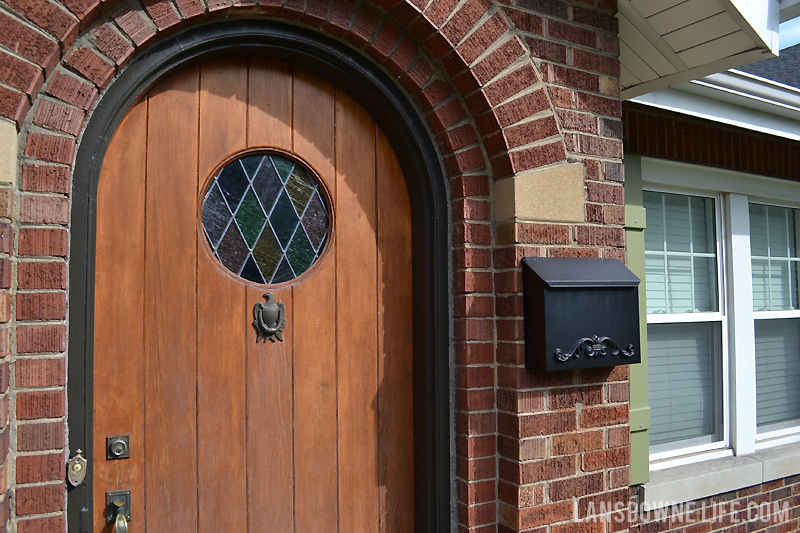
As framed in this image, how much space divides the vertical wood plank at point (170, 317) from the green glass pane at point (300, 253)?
1.14 ft

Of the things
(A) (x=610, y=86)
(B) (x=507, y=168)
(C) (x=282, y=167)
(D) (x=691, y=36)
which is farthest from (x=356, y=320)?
(D) (x=691, y=36)

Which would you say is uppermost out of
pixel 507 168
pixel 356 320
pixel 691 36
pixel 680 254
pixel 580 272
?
pixel 691 36

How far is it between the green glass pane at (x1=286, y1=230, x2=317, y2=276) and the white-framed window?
2166 millimetres

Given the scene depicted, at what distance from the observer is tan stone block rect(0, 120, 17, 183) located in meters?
1.65

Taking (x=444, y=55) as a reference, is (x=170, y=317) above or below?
below

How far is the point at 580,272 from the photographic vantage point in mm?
2373

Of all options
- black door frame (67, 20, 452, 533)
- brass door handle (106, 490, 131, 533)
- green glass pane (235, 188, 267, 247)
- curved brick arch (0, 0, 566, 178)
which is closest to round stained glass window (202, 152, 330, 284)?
green glass pane (235, 188, 267, 247)

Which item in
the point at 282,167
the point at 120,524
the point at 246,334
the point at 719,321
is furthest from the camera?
the point at 719,321

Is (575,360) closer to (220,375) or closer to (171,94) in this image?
(220,375)

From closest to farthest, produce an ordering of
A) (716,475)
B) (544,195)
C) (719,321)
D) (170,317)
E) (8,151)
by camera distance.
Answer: (8,151) → (170,317) → (544,195) → (716,475) → (719,321)

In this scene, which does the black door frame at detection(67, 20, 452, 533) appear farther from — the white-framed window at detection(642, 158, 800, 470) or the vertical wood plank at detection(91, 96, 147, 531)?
the white-framed window at detection(642, 158, 800, 470)

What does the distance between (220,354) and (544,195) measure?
1346mm

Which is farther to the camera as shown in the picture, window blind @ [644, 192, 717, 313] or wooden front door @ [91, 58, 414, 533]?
window blind @ [644, 192, 717, 313]

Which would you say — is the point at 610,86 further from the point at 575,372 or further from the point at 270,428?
the point at 270,428
